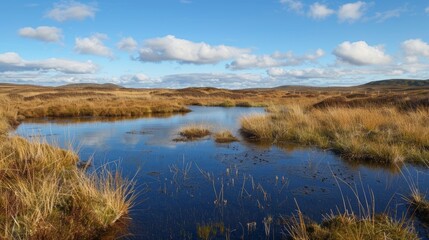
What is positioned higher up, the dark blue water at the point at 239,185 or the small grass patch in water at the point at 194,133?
the small grass patch in water at the point at 194,133

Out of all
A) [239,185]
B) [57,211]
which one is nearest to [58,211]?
[57,211]

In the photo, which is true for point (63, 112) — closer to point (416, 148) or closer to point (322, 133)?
point (322, 133)

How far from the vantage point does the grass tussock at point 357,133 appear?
38.8ft

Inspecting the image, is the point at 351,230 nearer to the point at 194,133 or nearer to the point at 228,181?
the point at 228,181

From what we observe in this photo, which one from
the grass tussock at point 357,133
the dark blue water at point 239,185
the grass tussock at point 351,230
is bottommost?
the dark blue water at point 239,185

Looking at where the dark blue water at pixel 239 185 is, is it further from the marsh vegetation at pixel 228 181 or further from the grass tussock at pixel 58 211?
the grass tussock at pixel 58 211

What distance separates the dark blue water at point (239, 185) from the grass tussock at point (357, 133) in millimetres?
851

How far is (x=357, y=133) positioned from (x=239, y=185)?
24.5ft

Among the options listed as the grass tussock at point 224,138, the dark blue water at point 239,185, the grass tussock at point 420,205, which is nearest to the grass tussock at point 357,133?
the dark blue water at point 239,185

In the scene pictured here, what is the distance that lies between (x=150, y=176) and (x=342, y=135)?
327 inches

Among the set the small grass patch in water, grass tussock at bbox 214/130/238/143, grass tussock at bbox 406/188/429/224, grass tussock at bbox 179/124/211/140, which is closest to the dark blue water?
grass tussock at bbox 406/188/429/224

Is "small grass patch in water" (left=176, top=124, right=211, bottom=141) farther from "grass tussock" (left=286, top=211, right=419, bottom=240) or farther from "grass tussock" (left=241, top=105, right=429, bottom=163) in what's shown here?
"grass tussock" (left=286, top=211, right=419, bottom=240)

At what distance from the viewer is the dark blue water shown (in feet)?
22.1

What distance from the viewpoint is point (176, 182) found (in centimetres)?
927
